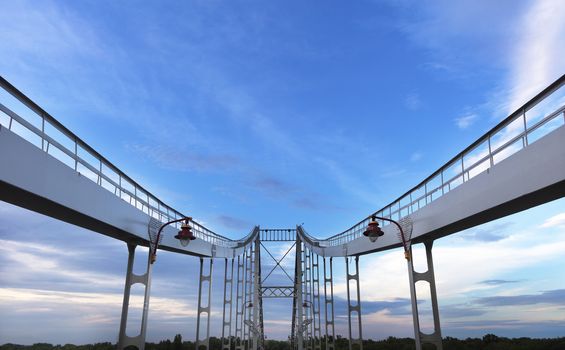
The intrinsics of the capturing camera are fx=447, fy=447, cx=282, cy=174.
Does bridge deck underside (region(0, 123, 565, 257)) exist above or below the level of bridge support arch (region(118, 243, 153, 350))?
above

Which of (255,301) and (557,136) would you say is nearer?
(557,136)

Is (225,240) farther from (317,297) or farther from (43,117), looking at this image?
(43,117)

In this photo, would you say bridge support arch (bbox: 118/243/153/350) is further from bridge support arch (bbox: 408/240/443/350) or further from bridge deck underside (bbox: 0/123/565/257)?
bridge support arch (bbox: 408/240/443/350)

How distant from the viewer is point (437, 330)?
1566cm

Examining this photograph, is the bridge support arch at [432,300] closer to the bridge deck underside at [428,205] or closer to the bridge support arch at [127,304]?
the bridge deck underside at [428,205]

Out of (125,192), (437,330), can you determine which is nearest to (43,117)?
(125,192)

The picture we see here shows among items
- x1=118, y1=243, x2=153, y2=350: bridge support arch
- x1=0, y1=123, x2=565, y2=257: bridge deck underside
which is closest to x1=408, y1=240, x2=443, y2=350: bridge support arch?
x1=0, y1=123, x2=565, y2=257: bridge deck underside

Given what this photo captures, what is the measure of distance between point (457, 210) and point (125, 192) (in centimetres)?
1063

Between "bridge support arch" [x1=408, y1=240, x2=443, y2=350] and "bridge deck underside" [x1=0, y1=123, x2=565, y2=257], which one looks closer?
"bridge deck underside" [x1=0, y1=123, x2=565, y2=257]

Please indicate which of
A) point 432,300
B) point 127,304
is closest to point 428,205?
point 432,300

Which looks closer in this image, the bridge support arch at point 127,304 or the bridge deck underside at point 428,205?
the bridge deck underside at point 428,205

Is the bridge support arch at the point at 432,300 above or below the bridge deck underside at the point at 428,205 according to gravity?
below

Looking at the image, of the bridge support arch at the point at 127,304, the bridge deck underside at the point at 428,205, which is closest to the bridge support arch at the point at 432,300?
the bridge deck underside at the point at 428,205

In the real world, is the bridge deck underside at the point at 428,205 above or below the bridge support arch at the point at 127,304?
above
